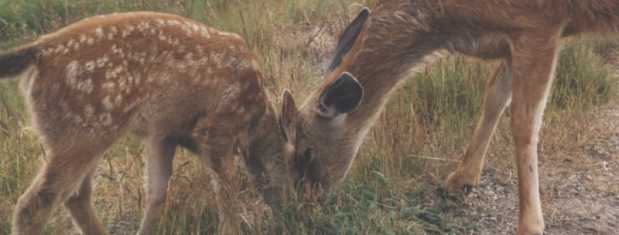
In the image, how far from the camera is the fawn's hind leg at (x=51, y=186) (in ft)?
15.5

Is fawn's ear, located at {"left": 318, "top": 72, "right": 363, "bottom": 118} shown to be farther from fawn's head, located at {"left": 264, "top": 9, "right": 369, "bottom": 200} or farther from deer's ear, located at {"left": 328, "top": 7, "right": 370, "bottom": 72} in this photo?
deer's ear, located at {"left": 328, "top": 7, "right": 370, "bottom": 72}

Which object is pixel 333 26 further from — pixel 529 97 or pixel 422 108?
pixel 529 97

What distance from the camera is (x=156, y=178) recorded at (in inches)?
217

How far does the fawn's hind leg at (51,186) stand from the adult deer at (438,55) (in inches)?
60.5

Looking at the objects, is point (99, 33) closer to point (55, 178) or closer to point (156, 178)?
point (55, 178)

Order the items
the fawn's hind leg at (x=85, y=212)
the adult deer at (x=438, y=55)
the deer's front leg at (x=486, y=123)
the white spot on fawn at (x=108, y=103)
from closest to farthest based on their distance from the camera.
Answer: the white spot on fawn at (x=108, y=103), the fawn's hind leg at (x=85, y=212), the adult deer at (x=438, y=55), the deer's front leg at (x=486, y=123)

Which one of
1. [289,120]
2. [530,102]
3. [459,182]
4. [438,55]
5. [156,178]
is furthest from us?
[459,182]

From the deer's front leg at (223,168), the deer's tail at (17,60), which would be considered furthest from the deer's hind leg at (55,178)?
the deer's front leg at (223,168)

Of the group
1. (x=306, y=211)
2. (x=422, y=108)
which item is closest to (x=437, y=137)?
(x=422, y=108)

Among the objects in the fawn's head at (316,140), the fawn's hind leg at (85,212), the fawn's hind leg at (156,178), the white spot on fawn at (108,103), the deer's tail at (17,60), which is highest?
the deer's tail at (17,60)

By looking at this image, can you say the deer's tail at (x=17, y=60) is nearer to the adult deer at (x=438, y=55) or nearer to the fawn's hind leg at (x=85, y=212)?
the fawn's hind leg at (x=85, y=212)

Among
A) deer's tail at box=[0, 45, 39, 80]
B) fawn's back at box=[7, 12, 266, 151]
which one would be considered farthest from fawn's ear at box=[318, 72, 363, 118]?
deer's tail at box=[0, 45, 39, 80]

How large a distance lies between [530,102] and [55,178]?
2.77 m

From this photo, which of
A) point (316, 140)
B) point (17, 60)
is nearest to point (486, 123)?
point (316, 140)
